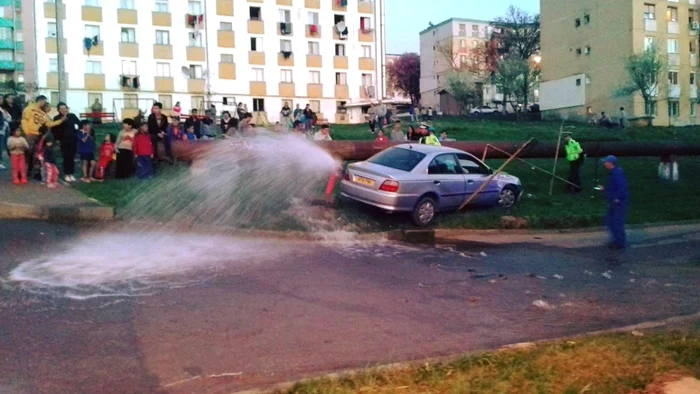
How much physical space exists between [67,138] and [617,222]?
1201 centimetres

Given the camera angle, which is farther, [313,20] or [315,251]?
[313,20]

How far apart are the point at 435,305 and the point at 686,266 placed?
5.47m

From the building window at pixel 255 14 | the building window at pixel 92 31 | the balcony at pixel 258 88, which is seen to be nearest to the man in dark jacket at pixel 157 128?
the building window at pixel 92 31

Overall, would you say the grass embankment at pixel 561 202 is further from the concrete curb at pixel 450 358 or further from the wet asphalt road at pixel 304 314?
the concrete curb at pixel 450 358

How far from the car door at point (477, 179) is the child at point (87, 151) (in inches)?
334

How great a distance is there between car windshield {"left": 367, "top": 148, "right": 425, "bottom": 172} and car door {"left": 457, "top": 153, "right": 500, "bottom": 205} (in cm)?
128

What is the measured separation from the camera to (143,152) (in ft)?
56.1

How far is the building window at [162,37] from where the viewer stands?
182ft

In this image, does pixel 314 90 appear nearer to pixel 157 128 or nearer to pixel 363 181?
pixel 157 128

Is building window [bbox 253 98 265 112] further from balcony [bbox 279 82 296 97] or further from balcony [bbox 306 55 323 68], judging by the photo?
balcony [bbox 306 55 323 68]

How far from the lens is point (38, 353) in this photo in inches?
256

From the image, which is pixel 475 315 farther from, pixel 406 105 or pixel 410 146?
pixel 406 105

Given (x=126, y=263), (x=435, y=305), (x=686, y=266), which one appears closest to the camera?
(x=435, y=305)

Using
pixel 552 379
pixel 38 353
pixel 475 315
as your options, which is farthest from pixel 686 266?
pixel 38 353
